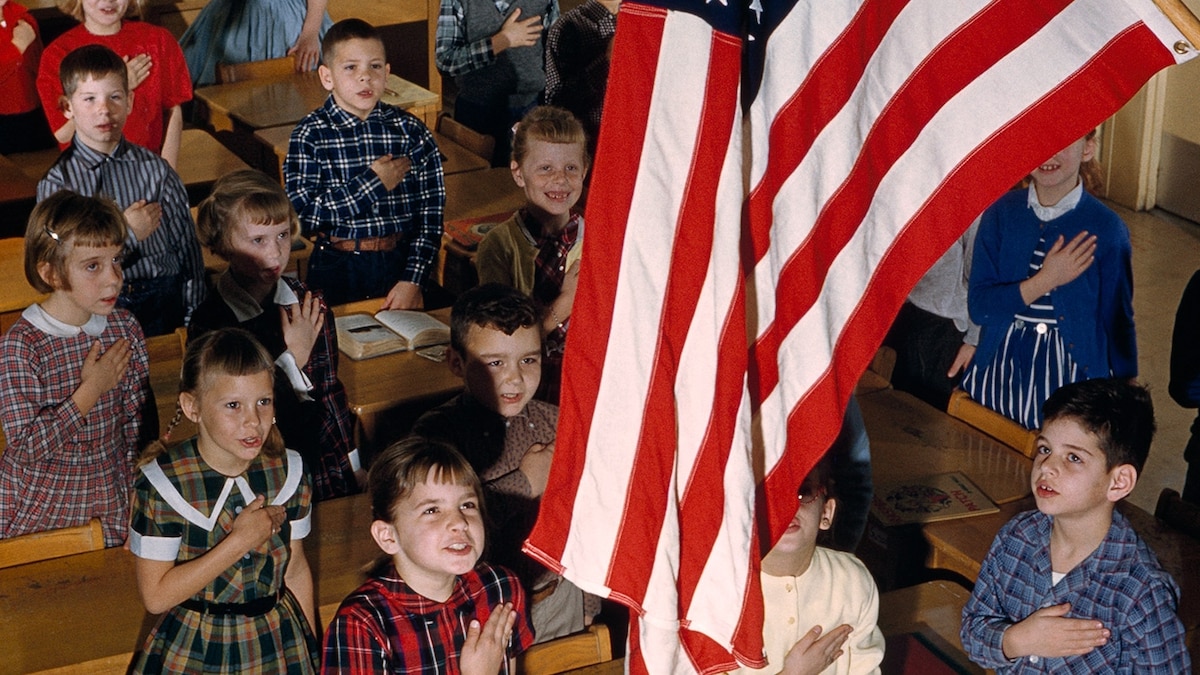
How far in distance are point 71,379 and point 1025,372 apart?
9.67 ft

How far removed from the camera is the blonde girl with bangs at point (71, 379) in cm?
385

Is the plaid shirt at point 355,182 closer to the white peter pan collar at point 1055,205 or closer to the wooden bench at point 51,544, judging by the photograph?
the wooden bench at point 51,544

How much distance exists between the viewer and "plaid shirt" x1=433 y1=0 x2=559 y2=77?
707 centimetres

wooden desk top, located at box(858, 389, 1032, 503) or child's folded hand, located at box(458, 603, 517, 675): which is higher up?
child's folded hand, located at box(458, 603, 517, 675)

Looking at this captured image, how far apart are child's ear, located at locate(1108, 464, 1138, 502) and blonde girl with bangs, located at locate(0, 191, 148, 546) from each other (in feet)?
8.37

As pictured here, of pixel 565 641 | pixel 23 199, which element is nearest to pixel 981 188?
pixel 565 641

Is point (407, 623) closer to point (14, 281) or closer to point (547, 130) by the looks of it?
point (547, 130)

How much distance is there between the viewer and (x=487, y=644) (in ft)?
9.91

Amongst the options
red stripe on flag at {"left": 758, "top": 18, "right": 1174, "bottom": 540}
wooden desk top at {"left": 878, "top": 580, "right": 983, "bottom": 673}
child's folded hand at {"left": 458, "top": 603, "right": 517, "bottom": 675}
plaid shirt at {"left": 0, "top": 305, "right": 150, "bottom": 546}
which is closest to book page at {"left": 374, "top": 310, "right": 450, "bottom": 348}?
plaid shirt at {"left": 0, "top": 305, "right": 150, "bottom": 546}

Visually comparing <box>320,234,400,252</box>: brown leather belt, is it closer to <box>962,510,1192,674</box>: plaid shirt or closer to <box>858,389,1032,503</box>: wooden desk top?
<box>858,389,1032,503</box>: wooden desk top

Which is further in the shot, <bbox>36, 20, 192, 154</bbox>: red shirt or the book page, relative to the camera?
<bbox>36, 20, 192, 154</bbox>: red shirt

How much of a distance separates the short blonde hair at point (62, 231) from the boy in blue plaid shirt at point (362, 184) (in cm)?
141

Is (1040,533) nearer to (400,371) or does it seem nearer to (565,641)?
(565,641)

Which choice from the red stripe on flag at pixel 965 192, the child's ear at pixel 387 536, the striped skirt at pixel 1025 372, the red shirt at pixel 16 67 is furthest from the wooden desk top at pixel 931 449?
the red shirt at pixel 16 67
